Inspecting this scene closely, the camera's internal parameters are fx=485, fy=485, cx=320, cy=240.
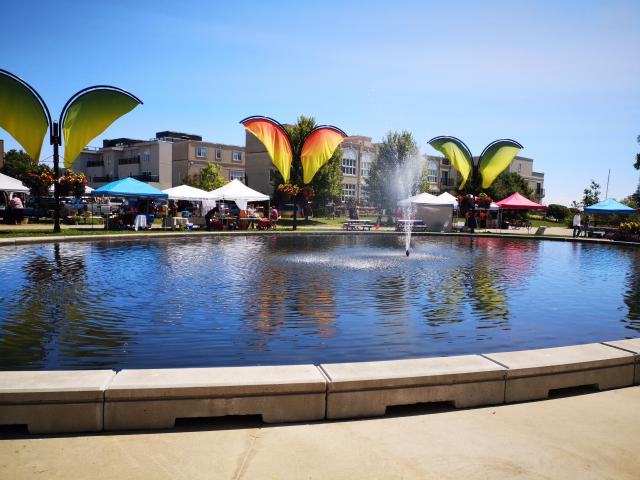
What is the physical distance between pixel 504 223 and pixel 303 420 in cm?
4984

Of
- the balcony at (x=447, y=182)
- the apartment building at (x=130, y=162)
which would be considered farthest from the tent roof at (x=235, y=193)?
the balcony at (x=447, y=182)

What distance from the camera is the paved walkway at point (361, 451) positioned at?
10.7 feet

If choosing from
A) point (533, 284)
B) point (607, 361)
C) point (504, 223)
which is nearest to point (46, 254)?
point (533, 284)

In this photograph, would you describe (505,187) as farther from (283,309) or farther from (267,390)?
(267,390)

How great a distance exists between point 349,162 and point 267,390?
8202 centimetres

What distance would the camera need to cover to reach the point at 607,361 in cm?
500

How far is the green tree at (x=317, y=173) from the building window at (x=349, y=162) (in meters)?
23.9

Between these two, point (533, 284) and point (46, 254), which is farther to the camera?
point (46, 254)

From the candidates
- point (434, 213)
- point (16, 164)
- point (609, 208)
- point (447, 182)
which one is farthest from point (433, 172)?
point (16, 164)

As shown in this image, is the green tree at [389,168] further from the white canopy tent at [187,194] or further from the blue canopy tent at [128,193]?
the blue canopy tent at [128,193]

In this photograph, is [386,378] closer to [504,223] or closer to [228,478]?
[228,478]

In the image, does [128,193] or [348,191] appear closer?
[128,193]

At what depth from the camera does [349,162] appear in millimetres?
84438

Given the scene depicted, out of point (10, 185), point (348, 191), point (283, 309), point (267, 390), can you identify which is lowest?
point (283, 309)
